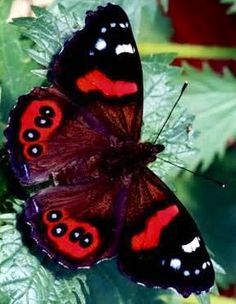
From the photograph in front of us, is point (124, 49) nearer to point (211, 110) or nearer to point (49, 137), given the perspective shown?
point (49, 137)

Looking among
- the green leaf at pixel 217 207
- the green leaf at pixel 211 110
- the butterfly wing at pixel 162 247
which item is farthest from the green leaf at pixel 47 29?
the green leaf at pixel 217 207

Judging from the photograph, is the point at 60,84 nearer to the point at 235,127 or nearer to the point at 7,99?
the point at 7,99

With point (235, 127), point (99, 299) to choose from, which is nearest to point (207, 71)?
point (235, 127)

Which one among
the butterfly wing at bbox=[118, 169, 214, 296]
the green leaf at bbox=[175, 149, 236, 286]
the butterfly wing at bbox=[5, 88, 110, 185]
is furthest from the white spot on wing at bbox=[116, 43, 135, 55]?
the green leaf at bbox=[175, 149, 236, 286]

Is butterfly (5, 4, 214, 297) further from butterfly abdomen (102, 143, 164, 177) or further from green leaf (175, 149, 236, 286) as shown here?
green leaf (175, 149, 236, 286)

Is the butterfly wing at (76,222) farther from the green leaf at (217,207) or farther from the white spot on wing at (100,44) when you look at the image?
the green leaf at (217,207)

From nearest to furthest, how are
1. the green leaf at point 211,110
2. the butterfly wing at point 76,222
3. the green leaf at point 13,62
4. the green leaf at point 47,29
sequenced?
the butterfly wing at point 76,222 → the green leaf at point 47,29 → the green leaf at point 13,62 → the green leaf at point 211,110

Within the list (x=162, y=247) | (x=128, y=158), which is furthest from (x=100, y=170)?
(x=162, y=247)
